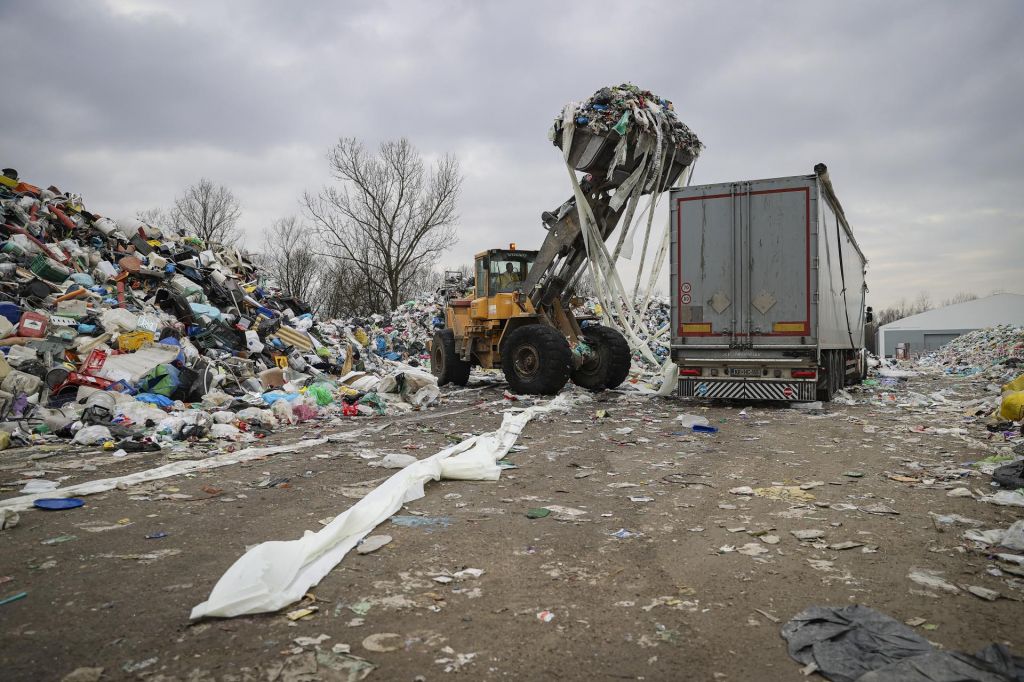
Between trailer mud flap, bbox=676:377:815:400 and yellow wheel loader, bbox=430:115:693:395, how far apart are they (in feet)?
6.01

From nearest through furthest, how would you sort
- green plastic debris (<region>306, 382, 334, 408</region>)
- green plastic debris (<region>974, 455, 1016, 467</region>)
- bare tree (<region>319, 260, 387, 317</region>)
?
green plastic debris (<region>974, 455, 1016, 467</region>)
green plastic debris (<region>306, 382, 334, 408</region>)
bare tree (<region>319, 260, 387, 317</region>)

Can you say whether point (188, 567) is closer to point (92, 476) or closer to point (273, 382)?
point (92, 476)

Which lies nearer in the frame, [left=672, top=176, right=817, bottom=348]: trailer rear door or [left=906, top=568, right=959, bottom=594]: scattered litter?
[left=906, top=568, right=959, bottom=594]: scattered litter

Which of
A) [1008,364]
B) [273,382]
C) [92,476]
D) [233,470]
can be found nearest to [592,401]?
[273,382]

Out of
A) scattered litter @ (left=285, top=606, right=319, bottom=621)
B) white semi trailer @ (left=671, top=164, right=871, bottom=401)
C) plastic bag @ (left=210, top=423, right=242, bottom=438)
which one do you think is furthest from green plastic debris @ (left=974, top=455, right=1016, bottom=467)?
plastic bag @ (left=210, top=423, right=242, bottom=438)

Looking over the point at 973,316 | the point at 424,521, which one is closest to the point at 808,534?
the point at 424,521

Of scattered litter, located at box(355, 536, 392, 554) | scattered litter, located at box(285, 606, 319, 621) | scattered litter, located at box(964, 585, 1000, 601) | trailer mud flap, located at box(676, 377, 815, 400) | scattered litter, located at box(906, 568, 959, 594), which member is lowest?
scattered litter, located at box(906, 568, 959, 594)

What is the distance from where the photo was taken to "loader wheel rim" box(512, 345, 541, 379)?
10.4 meters

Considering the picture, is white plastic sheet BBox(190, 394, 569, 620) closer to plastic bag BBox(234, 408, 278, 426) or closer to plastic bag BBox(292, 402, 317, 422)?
plastic bag BBox(234, 408, 278, 426)

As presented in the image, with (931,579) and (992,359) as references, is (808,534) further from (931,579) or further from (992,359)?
(992,359)

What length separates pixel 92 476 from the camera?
16.9 ft

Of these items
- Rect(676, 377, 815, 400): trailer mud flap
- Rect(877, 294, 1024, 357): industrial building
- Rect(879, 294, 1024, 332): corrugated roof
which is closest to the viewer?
Rect(676, 377, 815, 400): trailer mud flap

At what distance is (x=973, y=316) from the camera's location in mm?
44188

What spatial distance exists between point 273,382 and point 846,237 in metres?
A: 9.72
